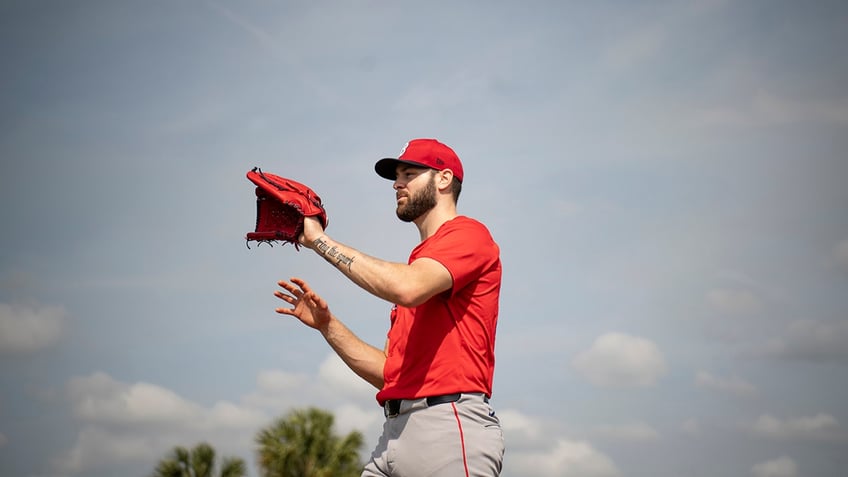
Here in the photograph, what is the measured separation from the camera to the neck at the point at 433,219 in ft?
17.6

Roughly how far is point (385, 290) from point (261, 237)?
111 centimetres

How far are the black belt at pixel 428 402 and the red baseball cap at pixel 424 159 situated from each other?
1510mm

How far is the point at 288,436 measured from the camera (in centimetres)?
2311

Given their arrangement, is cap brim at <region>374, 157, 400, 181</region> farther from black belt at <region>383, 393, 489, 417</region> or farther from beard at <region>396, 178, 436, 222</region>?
black belt at <region>383, 393, 489, 417</region>

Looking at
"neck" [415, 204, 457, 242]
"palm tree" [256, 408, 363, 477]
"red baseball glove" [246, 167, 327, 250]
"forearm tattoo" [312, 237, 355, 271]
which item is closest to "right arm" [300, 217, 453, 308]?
"forearm tattoo" [312, 237, 355, 271]

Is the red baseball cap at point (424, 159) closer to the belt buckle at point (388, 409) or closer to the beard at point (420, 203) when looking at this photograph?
the beard at point (420, 203)

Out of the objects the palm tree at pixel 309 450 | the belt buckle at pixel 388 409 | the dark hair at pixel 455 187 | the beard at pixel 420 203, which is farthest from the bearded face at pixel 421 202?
the palm tree at pixel 309 450

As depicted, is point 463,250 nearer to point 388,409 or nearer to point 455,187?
point 455,187

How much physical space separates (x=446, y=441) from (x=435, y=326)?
2.27 ft

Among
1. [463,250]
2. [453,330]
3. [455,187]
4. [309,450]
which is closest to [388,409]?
[453,330]

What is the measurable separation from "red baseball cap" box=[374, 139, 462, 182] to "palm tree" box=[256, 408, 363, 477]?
18401 mm

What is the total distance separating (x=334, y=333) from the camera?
233 inches

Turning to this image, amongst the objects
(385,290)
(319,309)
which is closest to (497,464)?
(385,290)

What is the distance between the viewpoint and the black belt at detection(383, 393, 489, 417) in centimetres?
477
